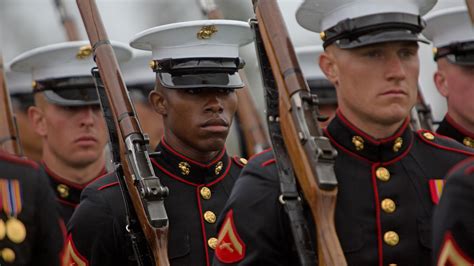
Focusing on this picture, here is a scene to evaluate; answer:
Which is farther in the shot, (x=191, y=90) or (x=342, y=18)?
(x=191, y=90)

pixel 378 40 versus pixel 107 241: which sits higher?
pixel 378 40

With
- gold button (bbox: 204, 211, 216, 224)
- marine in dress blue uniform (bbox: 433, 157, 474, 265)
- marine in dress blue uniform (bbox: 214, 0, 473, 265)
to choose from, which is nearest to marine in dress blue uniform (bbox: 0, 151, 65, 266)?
marine in dress blue uniform (bbox: 214, 0, 473, 265)

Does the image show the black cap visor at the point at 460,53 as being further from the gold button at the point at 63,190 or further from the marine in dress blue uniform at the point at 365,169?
the gold button at the point at 63,190

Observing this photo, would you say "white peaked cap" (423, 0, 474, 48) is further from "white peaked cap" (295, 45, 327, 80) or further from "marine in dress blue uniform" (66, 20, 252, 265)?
"white peaked cap" (295, 45, 327, 80)

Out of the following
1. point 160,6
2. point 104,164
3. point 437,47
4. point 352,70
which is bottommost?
point 160,6

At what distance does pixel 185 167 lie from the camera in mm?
6922

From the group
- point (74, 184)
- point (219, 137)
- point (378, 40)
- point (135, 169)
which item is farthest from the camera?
point (74, 184)

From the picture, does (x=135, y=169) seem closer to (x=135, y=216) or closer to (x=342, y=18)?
(x=135, y=216)

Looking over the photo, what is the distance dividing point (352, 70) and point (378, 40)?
20cm

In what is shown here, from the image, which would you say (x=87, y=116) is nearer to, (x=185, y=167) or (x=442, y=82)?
(x=185, y=167)

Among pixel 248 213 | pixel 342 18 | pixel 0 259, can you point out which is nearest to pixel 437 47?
pixel 342 18

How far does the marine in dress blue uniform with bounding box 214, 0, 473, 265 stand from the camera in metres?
5.38

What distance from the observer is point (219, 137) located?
6.82 metres

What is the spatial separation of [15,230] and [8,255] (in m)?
0.10
